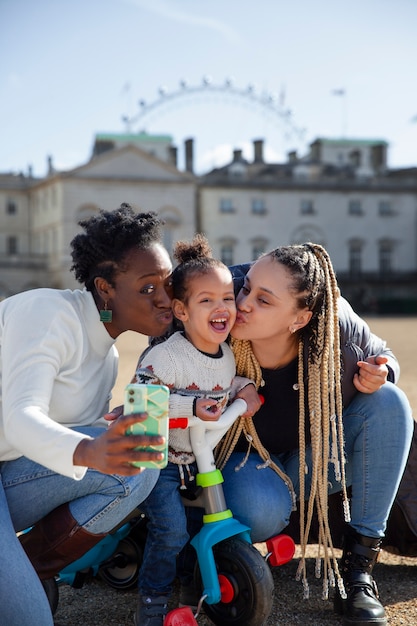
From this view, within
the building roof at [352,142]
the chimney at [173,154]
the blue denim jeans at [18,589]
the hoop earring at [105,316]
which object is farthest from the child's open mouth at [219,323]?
the building roof at [352,142]

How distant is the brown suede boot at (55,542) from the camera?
8.92 ft

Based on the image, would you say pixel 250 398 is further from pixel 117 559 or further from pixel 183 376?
pixel 117 559

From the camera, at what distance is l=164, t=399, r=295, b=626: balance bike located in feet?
9.19

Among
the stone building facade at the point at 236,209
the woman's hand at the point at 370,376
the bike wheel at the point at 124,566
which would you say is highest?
the stone building facade at the point at 236,209

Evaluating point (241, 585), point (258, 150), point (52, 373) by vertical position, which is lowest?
point (241, 585)

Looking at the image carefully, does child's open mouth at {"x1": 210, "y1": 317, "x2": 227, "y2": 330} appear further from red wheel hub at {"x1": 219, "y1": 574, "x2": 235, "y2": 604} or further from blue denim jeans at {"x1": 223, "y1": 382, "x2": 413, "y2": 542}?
red wheel hub at {"x1": 219, "y1": 574, "x2": 235, "y2": 604}

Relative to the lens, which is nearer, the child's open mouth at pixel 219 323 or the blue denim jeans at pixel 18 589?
the blue denim jeans at pixel 18 589

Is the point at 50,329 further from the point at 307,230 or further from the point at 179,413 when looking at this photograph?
the point at 307,230

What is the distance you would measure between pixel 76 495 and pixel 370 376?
3.88 feet

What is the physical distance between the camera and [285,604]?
325 centimetres

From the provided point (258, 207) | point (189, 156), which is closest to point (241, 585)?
point (258, 207)

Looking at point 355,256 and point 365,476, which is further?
point 355,256

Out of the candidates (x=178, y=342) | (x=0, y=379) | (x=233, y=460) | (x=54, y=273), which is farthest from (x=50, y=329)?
(x=54, y=273)

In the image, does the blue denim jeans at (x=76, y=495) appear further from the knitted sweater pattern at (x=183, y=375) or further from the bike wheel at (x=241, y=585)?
the bike wheel at (x=241, y=585)
